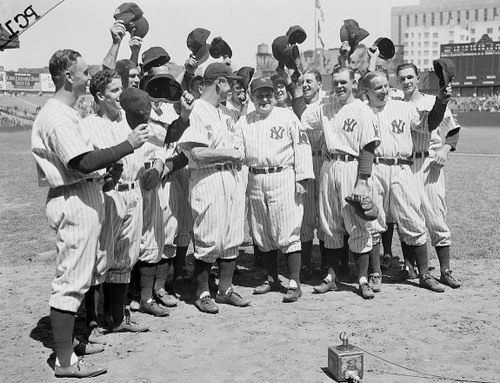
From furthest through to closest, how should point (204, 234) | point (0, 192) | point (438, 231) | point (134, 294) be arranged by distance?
point (0, 192) → point (438, 231) → point (134, 294) → point (204, 234)

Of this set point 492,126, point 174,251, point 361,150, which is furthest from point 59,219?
point 492,126

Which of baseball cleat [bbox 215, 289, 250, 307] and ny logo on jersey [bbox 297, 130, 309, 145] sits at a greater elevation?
ny logo on jersey [bbox 297, 130, 309, 145]

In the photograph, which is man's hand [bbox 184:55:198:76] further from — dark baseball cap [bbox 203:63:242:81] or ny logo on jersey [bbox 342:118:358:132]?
ny logo on jersey [bbox 342:118:358:132]

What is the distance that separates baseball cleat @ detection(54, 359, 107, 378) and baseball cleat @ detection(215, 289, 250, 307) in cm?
166

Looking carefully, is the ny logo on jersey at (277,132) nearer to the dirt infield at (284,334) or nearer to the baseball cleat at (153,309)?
the dirt infield at (284,334)

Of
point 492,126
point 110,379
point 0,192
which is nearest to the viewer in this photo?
point 110,379

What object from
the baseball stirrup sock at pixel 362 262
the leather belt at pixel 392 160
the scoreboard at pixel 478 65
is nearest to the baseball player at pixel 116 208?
the baseball stirrup sock at pixel 362 262

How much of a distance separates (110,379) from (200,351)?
Answer: 694 mm

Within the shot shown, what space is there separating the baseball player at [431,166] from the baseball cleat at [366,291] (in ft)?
2.70

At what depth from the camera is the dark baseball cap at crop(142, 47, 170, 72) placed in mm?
5797

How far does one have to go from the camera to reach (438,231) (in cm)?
605

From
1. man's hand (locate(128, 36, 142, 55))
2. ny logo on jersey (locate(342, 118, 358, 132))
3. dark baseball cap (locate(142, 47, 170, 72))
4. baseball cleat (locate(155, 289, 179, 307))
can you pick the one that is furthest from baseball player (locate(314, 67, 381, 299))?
man's hand (locate(128, 36, 142, 55))

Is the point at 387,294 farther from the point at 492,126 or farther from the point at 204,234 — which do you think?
the point at 492,126

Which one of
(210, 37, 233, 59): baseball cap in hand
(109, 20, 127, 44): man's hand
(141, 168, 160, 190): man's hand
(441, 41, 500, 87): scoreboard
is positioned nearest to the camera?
(141, 168, 160, 190): man's hand
